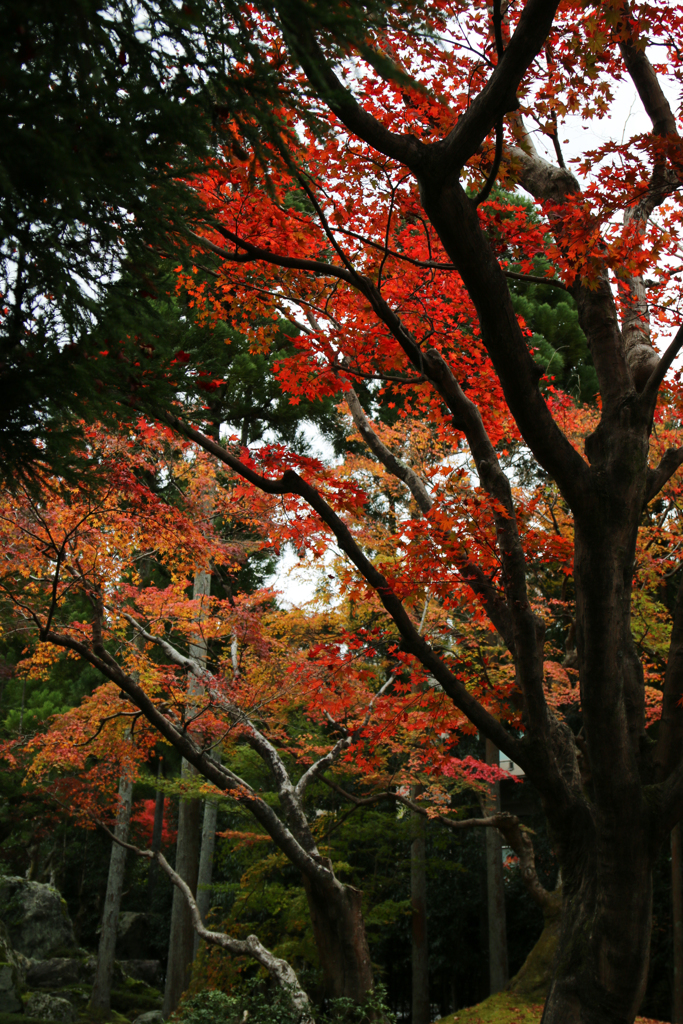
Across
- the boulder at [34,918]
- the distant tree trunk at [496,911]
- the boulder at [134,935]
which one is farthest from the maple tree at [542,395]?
the boulder at [134,935]

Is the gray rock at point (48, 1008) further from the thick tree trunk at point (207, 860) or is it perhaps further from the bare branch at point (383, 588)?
the bare branch at point (383, 588)

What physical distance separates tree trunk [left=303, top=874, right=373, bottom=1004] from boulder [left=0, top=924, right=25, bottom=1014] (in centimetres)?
505

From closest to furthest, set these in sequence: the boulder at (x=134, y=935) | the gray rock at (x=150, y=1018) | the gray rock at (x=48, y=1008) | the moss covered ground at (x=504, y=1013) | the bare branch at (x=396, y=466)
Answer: the bare branch at (x=396, y=466), the moss covered ground at (x=504, y=1013), the gray rock at (x=48, y=1008), the gray rock at (x=150, y=1018), the boulder at (x=134, y=935)

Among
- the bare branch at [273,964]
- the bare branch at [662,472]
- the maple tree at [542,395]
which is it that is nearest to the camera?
the maple tree at [542,395]

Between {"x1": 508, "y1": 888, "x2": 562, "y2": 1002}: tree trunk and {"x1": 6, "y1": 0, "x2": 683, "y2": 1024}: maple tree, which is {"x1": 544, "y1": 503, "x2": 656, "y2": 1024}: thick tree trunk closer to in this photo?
{"x1": 6, "y1": 0, "x2": 683, "y2": 1024}: maple tree

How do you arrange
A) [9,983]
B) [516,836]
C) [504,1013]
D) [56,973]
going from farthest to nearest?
[56,973] < [9,983] < [516,836] < [504,1013]

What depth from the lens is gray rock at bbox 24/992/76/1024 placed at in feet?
32.9

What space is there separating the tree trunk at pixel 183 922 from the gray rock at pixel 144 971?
6.50 m

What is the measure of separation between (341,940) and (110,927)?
7.61m

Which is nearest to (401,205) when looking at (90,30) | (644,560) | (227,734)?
(90,30)

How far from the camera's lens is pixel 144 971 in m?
16.0

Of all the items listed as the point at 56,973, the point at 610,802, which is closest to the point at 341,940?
the point at 610,802

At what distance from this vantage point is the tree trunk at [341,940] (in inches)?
286

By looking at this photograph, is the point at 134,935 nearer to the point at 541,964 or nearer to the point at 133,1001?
the point at 133,1001
